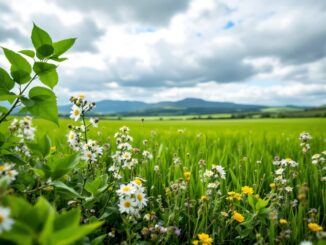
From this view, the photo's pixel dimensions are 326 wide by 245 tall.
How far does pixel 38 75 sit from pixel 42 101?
0.22m

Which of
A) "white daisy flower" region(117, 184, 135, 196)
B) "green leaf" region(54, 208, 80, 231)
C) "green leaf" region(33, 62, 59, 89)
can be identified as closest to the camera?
"green leaf" region(54, 208, 80, 231)

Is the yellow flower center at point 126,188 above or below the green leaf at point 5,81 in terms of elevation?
below

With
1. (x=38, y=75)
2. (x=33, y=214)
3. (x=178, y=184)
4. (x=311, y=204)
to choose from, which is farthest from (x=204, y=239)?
(x=311, y=204)

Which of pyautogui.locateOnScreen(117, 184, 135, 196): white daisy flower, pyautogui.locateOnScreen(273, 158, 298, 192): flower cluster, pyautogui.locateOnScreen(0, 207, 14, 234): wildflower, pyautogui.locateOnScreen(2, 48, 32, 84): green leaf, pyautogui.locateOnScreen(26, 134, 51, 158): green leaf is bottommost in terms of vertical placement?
pyautogui.locateOnScreen(273, 158, 298, 192): flower cluster

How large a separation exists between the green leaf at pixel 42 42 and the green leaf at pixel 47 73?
3.4 inches

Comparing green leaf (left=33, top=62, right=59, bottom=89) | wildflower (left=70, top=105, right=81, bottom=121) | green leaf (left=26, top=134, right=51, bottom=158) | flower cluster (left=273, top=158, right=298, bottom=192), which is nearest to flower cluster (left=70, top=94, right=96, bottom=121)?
wildflower (left=70, top=105, right=81, bottom=121)

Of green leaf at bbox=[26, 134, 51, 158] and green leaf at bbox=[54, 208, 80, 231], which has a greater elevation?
green leaf at bbox=[26, 134, 51, 158]

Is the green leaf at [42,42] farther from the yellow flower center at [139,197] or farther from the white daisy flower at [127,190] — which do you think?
the yellow flower center at [139,197]

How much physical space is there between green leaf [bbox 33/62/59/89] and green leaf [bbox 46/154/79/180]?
2.03ft

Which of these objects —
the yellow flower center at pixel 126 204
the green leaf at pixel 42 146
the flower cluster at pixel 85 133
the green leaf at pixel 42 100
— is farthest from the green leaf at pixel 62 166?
the flower cluster at pixel 85 133

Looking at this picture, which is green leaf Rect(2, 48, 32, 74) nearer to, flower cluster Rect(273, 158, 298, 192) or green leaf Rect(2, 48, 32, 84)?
green leaf Rect(2, 48, 32, 84)

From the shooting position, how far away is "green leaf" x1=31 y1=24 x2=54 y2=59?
1850 millimetres

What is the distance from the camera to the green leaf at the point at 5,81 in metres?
1.88

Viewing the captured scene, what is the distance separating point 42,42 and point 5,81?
13.9 inches
